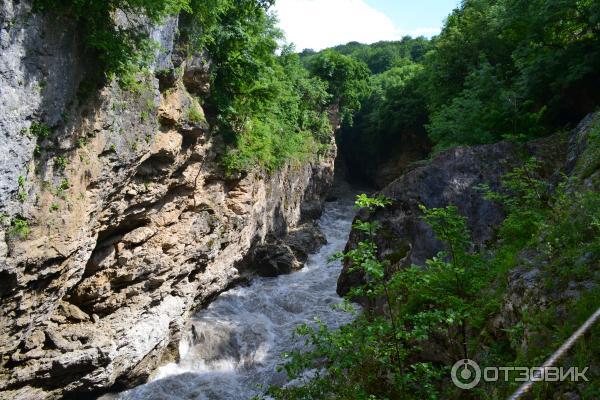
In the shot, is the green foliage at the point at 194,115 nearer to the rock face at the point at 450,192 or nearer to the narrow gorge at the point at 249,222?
the narrow gorge at the point at 249,222

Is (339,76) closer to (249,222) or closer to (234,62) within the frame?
(249,222)

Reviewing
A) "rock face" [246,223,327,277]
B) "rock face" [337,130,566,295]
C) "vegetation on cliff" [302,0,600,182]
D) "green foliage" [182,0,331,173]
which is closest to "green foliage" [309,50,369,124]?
"vegetation on cliff" [302,0,600,182]

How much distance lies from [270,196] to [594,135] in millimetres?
15029

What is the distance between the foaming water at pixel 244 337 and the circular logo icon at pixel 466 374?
421cm

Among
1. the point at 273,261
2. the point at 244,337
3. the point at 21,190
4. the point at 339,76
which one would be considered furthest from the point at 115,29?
the point at 339,76

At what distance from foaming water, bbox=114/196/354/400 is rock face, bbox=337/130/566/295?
2294 mm

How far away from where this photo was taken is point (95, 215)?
9.02 m

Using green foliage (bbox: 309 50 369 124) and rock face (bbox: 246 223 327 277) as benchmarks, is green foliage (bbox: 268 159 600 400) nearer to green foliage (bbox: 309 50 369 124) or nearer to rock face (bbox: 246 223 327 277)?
rock face (bbox: 246 223 327 277)

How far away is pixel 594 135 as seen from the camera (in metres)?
7.41

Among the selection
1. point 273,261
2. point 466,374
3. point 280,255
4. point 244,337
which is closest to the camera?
point 466,374

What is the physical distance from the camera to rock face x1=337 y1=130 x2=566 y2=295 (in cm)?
1071

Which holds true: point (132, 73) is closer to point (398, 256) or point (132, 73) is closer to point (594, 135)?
point (398, 256)

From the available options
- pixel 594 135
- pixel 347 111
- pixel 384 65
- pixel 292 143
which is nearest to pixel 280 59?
pixel 292 143

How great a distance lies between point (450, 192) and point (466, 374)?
7.35 m
